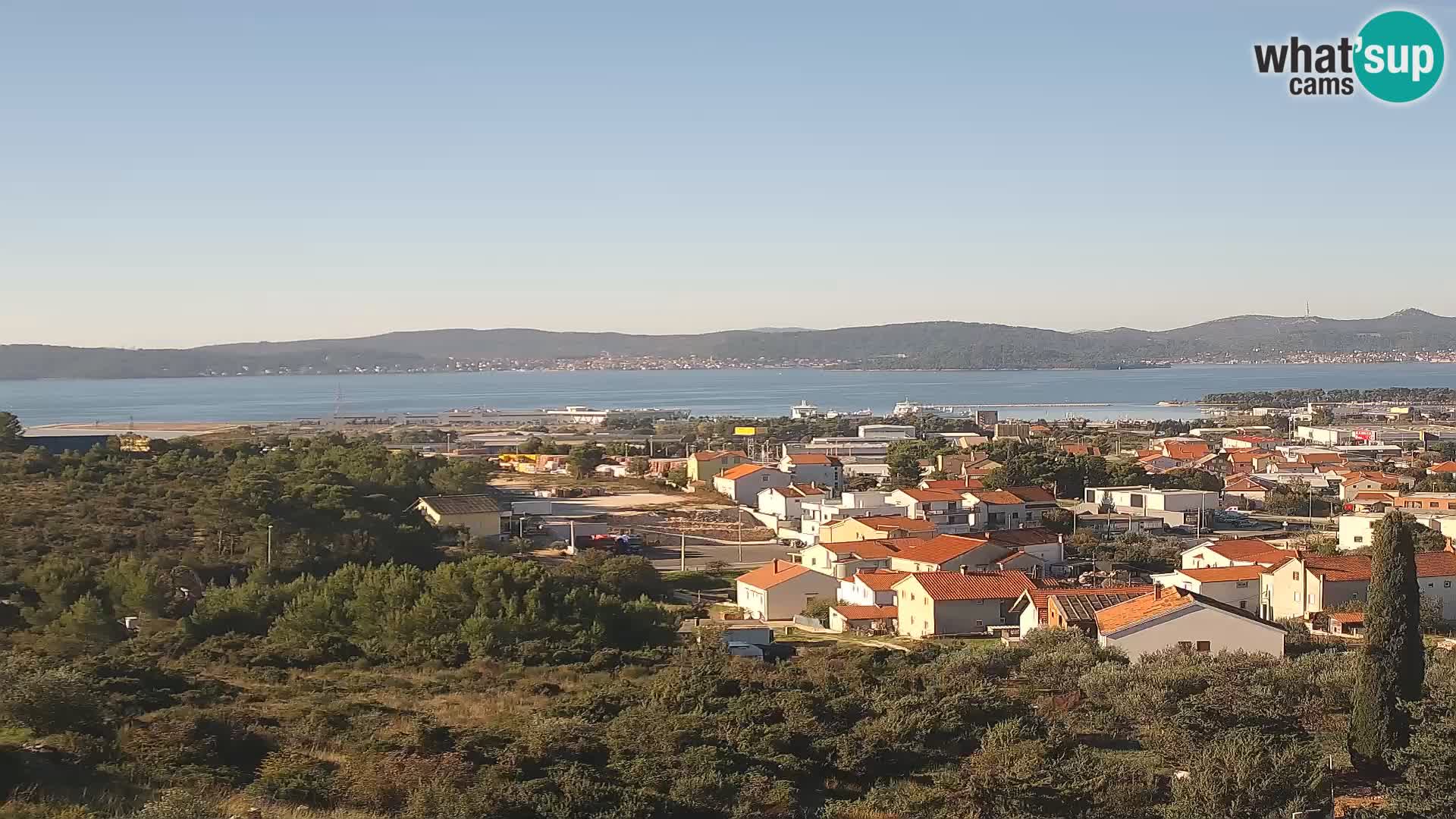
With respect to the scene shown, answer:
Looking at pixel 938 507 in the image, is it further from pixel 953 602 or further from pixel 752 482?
pixel 953 602

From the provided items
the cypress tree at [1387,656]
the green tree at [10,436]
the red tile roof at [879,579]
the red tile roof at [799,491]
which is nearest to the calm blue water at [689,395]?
the red tile roof at [799,491]

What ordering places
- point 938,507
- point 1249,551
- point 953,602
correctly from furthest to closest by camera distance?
point 938,507 → point 1249,551 → point 953,602

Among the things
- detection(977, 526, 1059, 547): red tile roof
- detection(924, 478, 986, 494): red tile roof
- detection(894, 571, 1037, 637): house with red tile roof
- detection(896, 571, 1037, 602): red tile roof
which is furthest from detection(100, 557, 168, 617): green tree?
detection(924, 478, 986, 494): red tile roof

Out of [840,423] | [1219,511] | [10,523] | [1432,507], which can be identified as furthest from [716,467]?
[840,423]

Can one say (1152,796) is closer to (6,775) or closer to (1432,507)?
(6,775)

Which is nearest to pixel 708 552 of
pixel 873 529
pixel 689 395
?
pixel 873 529

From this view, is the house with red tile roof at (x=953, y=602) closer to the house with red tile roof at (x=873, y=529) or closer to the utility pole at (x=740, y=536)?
the house with red tile roof at (x=873, y=529)

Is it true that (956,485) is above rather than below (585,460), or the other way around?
above
